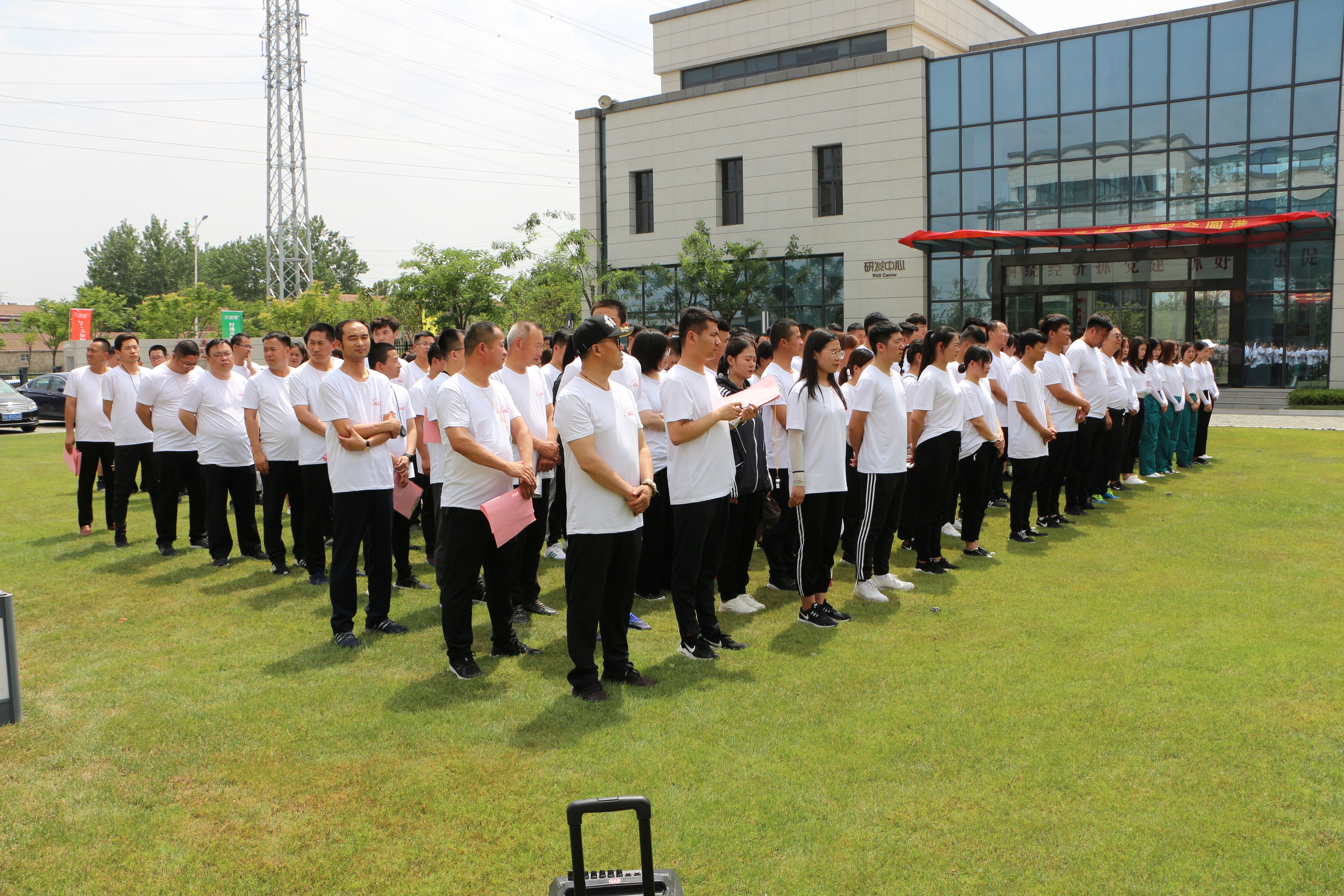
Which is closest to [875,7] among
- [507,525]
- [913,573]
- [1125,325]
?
[1125,325]

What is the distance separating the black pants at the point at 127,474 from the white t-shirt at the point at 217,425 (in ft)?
3.78

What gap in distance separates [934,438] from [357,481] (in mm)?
4743

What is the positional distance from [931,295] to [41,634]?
2857cm

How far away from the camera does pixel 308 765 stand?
167 inches

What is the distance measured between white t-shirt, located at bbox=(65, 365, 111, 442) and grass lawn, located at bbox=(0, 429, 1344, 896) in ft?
12.3

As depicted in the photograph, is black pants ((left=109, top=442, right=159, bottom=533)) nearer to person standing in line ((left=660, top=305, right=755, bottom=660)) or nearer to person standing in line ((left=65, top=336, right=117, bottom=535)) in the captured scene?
person standing in line ((left=65, top=336, right=117, bottom=535))

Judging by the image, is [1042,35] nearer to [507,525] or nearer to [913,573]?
[913,573]

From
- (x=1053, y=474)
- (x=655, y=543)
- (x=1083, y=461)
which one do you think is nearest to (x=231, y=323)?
(x=655, y=543)

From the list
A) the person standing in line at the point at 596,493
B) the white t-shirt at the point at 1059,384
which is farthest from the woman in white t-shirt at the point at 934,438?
the person standing in line at the point at 596,493

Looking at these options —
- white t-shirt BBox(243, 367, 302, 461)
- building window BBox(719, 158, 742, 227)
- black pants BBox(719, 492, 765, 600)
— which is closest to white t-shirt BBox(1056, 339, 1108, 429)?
black pants BBox(719, 492, 765, 600)

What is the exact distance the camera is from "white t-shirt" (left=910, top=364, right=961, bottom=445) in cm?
779

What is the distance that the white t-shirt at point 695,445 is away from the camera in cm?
554

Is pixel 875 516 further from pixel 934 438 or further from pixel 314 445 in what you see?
pixel 314 445

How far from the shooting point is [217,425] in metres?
8.69
